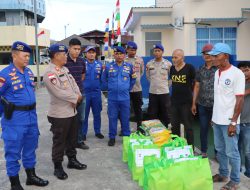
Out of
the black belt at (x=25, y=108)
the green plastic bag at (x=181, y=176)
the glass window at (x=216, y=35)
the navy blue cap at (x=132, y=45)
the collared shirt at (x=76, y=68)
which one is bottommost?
the green plastic bag at (x=181, y=176)

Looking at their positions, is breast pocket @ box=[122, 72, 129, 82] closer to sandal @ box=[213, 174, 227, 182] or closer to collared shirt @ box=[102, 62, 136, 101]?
collared shirt @ box=[102, 62, 136, 101]

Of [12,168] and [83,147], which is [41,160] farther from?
[12,168]

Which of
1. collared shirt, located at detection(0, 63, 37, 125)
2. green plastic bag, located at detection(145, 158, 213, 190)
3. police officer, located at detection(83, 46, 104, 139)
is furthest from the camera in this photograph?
police officer, located at detection(83, 46, 104, 139)

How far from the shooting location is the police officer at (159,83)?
601 cm

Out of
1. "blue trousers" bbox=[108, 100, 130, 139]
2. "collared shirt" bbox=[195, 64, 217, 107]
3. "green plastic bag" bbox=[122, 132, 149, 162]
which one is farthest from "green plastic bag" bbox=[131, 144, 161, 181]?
"blue trousers" bbox=[108, 100, 130, 139]

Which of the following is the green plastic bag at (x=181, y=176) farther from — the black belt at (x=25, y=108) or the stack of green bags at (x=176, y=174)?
the black belt at (x=25, y=108)

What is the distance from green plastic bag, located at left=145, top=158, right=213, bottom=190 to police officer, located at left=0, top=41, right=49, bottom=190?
163cm

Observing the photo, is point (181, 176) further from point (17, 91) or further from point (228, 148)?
point (17, 91)

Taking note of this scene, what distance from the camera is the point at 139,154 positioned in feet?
13.3

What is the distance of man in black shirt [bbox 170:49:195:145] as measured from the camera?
Answer: 16.3 ft

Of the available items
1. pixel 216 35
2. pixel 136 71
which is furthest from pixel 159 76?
pixel 216 35

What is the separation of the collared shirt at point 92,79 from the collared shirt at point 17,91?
7.00 ft

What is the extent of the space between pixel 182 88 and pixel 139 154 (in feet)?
4.99

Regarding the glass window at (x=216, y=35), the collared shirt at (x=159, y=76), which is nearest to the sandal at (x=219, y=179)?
the collared shirt at (x=159, y=76)
